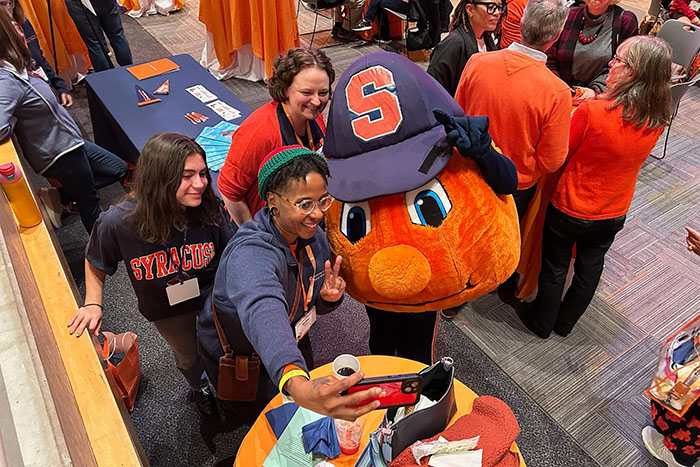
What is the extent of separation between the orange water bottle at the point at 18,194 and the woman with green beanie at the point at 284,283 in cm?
101

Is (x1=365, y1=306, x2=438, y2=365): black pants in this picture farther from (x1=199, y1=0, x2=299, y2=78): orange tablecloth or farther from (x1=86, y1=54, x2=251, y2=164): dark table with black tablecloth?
(x1=199, y1=0, x2=299, y2=78): orange tablecloth

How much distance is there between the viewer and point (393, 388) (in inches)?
47.1

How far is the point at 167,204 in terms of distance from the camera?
1776mm

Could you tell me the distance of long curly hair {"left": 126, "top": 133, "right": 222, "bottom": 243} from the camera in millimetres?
1748

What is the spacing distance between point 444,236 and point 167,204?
0.95 metres

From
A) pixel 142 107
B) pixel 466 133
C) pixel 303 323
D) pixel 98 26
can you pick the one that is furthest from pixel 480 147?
pixel 98 26

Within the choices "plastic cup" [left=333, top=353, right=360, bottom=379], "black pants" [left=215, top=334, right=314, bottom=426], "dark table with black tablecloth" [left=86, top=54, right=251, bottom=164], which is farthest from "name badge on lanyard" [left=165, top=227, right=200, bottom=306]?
"dark table with black tablecloth" [left=86, top=54, right=251, bottom=164]

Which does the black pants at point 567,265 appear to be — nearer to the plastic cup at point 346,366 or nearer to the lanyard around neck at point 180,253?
the plastic cup at point 346,366

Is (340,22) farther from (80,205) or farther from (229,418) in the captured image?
(229,418)

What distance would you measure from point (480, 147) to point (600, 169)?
3.59 feet

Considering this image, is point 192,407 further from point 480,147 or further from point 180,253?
point 480,147

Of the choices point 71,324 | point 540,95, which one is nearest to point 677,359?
point 540,95

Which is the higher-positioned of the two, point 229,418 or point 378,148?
point 378,148

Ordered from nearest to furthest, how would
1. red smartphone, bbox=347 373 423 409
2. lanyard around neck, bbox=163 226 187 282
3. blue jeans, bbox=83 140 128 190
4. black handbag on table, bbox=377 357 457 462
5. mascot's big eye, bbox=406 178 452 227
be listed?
1. red smartphone, bbox=347 373 423 409
2. black handbag on table, bbox=377 357 457 462
3. mascot's big eye, bbox=406 178 452 227
4. lanyard around neck, bbox=163 226 187 282
5. blue jeans, bbox=83 140 128 190
